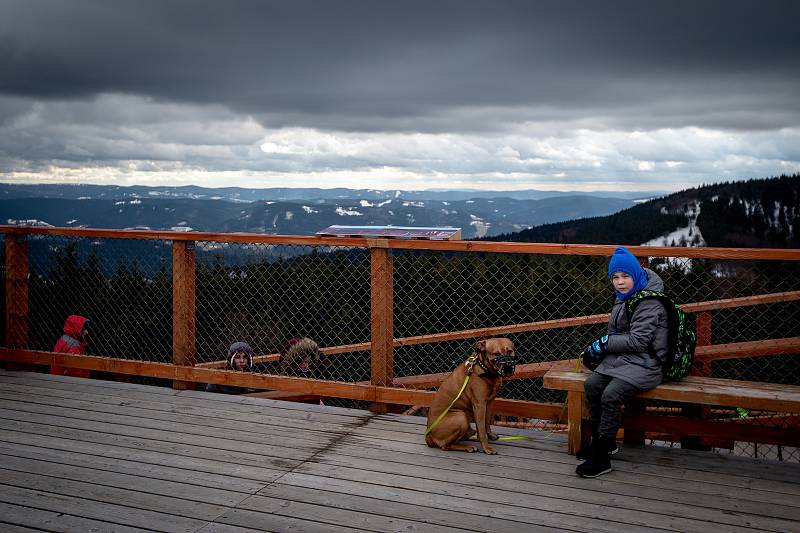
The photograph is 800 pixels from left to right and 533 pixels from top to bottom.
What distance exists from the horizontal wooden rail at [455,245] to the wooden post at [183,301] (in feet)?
0.45

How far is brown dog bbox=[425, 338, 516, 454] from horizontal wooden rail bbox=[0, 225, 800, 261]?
825 millimetres

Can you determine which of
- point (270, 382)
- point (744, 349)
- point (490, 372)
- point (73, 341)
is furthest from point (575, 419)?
point (73, 341)

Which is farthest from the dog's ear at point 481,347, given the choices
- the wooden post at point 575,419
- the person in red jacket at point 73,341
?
the person in red jacket at point 73,341

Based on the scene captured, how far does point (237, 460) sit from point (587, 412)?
2318 millimetres

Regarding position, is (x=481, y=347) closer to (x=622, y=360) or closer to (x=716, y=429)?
(x=622, y=360)

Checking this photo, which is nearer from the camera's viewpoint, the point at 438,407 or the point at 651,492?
the point at 651,492

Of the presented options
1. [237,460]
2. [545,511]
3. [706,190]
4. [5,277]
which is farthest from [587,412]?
[706,190]

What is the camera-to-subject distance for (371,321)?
5.37 meters

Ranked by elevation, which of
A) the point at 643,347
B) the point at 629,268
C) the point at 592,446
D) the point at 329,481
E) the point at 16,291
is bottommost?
the point at 329,481

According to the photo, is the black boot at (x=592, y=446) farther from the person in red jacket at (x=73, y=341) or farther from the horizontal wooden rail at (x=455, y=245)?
the person in red jacket at (x=73, y=341)

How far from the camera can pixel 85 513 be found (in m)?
3.51

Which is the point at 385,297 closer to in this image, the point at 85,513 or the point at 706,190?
the point at 85,513

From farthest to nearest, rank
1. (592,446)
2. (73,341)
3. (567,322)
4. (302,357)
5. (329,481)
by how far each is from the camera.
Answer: (302,357) < (73,341) < (567,322) < (592,446) < (329,481)

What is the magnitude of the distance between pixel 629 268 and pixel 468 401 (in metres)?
1.36
